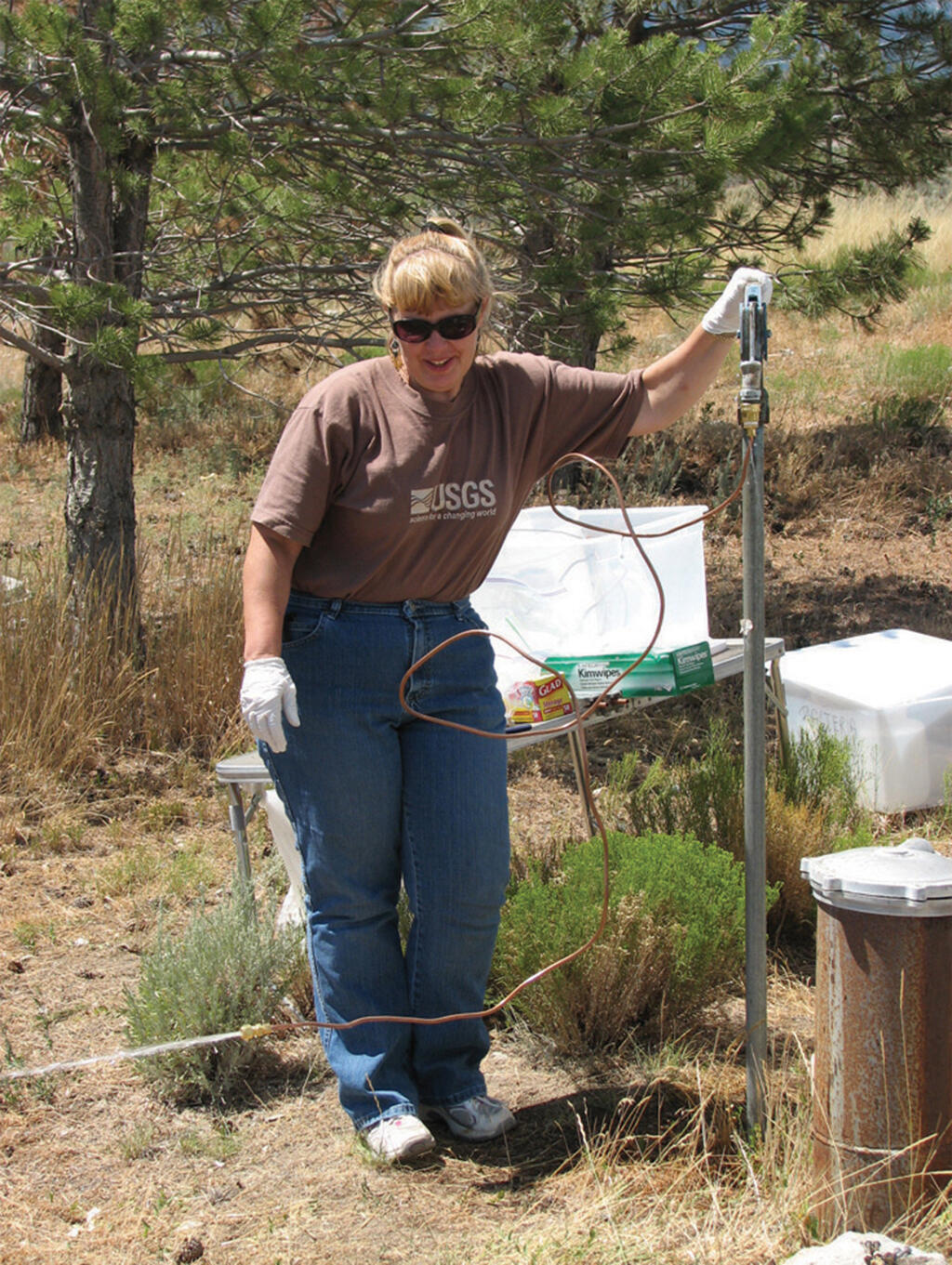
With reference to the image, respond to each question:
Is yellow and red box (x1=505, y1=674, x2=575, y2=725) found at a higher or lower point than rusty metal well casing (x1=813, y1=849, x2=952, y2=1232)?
higher

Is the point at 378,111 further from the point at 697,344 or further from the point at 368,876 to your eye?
the point at 368,876

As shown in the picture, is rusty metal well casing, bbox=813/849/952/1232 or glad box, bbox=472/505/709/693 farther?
glad box, bbox=472/505/709/693

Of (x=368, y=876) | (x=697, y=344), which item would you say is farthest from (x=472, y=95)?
(x=368, y=876)

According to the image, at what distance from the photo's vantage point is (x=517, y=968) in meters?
2.85

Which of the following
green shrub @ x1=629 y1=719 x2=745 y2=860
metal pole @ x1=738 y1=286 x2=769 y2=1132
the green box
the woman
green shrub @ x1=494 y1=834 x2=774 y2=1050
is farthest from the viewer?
the green box

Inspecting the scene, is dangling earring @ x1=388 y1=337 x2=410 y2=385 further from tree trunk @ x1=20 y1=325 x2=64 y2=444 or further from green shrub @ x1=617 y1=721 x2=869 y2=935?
tree trunk @ x1=20 y1=325 x2=64 y2=444

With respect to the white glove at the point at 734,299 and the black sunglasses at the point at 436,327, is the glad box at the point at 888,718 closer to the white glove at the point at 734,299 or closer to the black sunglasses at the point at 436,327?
the white glove at the point at 734,299

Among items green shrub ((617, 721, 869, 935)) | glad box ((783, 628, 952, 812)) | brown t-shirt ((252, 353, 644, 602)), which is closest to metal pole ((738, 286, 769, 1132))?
brown t-shirt ((252, 353, 644, 602))

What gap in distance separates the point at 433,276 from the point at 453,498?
391mm

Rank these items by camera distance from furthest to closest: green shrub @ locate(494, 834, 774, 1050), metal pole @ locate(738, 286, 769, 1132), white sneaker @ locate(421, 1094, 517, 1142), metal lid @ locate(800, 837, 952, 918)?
green shrub @ locate(494, 834, 774, 1050)
white sneaker @ locate(421, 1094, 517, 1142)
metal pole @ locate(738, 286, 769, 1132)
metal lid @ locate(800, 837, 952, 918)

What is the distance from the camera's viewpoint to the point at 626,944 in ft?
9.13

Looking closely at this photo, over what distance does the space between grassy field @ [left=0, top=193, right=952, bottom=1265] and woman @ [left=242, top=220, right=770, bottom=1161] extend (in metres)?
0.21

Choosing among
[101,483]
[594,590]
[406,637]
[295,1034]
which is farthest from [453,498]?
[101,483]

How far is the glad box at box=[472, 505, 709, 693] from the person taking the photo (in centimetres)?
407
